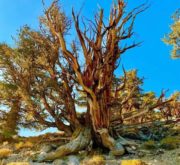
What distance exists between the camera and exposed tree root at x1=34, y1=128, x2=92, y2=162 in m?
9.99

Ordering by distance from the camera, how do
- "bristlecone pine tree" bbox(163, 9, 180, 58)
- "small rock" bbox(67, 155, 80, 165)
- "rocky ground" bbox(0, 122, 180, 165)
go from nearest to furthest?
1. "rocky ground" bbox(0, 122, 180, 165)
2. "small rock" bbox(67, 155, 80, 165)
3. "bristlecone pine tree" bbox(163, 9, 180, 58)

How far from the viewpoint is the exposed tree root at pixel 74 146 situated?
9.99 meters

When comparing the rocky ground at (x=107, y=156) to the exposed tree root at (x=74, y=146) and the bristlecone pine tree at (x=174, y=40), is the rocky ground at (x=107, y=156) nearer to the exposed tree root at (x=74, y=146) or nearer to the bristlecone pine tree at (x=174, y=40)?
the exposed tree root at (x=74, y=146)

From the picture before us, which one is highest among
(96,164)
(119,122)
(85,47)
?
(85,47)

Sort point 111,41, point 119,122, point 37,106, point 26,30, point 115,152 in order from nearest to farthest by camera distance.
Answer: point 115,152
point 111,41
point 119,122
point 37,106
point 26,30

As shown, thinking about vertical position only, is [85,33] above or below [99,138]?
above

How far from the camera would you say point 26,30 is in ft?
54.2

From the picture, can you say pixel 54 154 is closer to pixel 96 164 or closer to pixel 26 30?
pixel 96 164

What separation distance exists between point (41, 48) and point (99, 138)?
630cm

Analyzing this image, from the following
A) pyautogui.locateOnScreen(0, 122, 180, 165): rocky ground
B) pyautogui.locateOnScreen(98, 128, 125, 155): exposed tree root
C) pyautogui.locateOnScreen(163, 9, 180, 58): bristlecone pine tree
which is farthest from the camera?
pyautogui.locateOnScreen(163, 9, 180, 58): bristlecone pine tree

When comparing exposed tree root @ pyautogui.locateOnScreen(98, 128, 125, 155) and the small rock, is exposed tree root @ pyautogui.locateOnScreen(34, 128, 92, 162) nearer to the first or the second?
the small rock

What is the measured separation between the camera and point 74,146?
34.7ft

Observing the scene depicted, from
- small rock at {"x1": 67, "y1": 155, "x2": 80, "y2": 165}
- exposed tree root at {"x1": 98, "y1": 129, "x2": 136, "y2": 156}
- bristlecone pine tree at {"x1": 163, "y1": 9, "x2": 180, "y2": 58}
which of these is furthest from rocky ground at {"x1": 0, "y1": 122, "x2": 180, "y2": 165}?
bristlecone pine tree at {"x1": 163, "y1": 9, "x2": 180, "y2": 58}

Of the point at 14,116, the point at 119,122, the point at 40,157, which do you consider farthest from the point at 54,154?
the point at 14,116
